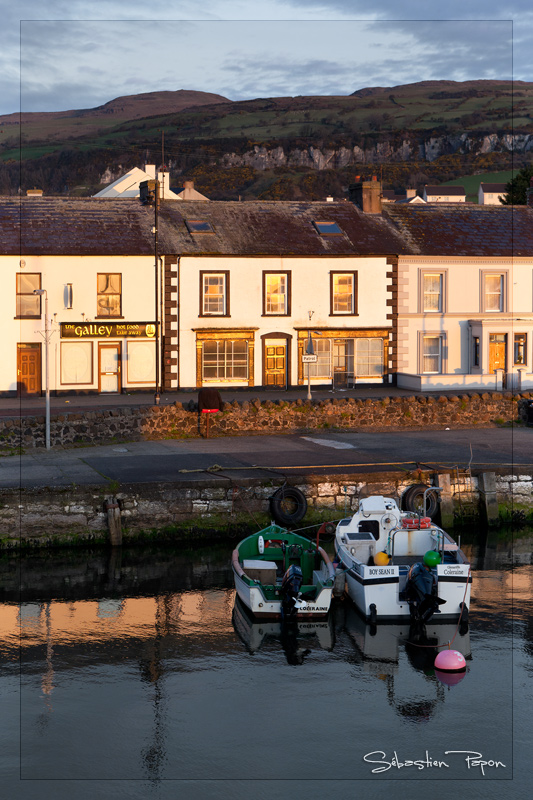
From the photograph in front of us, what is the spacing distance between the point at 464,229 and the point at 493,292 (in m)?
3.65

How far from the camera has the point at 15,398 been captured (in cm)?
4406

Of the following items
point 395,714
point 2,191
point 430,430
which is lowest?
point 395,714

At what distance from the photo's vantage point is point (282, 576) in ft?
79.2

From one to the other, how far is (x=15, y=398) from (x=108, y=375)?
4.20 m

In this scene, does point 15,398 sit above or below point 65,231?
below

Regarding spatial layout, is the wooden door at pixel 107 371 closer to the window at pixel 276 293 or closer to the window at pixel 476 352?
the window at pixel 276 293

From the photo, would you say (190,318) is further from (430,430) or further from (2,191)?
(2,191)

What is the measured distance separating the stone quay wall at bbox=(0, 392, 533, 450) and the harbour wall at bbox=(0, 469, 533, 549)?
7.07 metres

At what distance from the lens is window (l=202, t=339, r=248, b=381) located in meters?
A: 46.3

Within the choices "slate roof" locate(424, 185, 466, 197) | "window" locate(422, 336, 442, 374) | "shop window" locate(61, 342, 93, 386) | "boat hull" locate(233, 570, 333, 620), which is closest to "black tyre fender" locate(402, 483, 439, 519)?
"boat hull" locate(233, 570, 333, 620)

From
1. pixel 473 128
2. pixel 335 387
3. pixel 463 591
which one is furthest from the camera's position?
pixel 473 128

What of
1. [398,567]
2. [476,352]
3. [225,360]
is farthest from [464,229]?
[398,567]

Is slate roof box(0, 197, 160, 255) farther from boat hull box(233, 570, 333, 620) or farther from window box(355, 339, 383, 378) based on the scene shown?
boat hull box(233, 570, 333, 620)

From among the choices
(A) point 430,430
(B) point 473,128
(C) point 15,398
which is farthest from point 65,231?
(B) point 473,128
